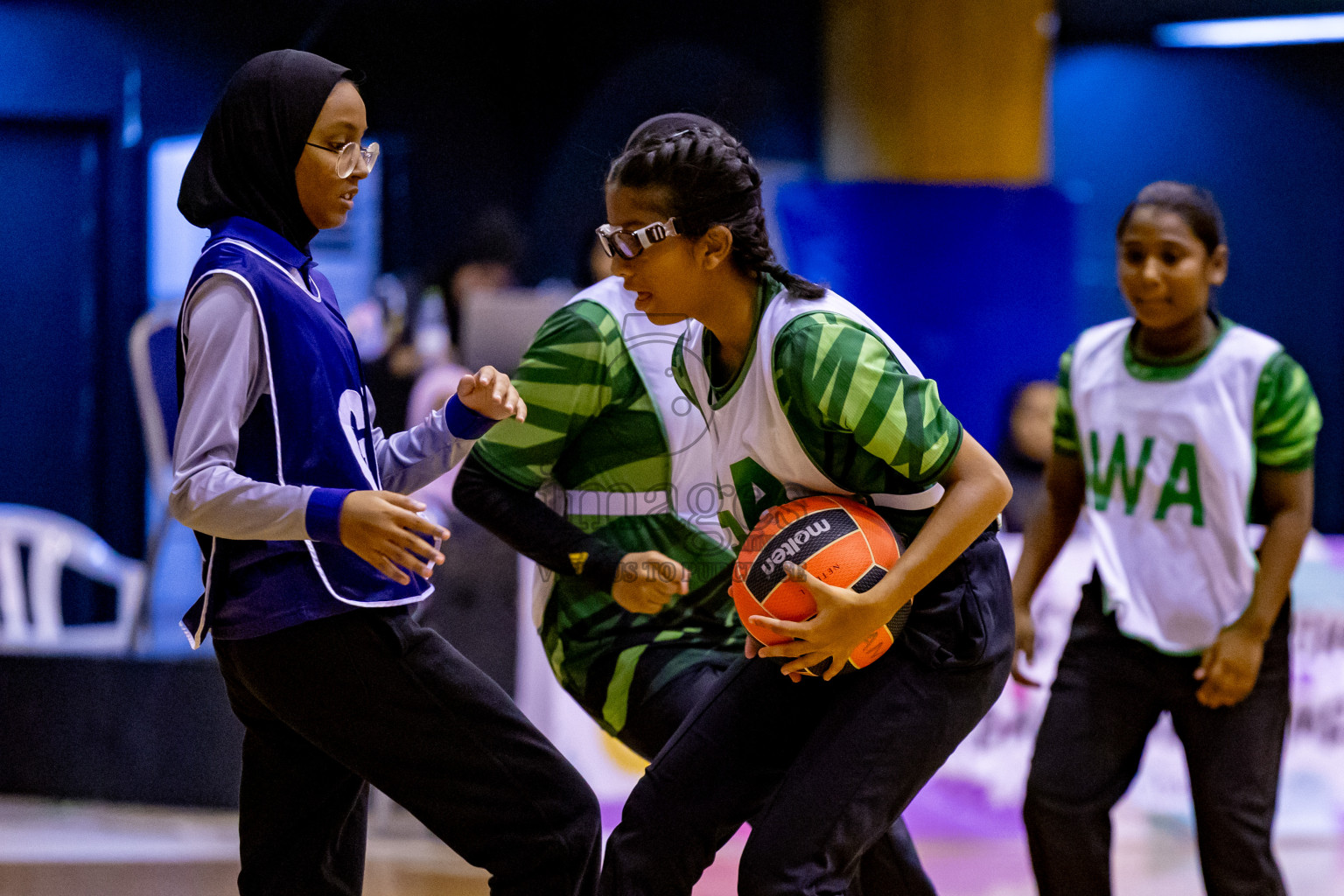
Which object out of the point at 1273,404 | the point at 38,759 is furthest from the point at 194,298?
the point at 38,759

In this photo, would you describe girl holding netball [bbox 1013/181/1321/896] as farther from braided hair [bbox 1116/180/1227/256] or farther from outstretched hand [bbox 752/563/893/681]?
outstretched hand [bbox 752/563/893/681]

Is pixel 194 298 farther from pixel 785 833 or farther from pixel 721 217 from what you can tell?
pixel 785 833

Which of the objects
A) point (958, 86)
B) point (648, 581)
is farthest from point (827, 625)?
point (958, 86)

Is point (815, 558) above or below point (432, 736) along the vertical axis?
above

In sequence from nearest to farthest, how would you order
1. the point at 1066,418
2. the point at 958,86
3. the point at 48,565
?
1. the point at 1066,418
2. the point at 48,565
3. the point at 958,86

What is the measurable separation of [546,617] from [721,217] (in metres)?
1.02

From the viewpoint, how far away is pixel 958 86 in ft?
23.7

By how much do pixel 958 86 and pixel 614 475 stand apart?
493cm

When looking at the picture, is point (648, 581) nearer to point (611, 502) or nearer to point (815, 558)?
point (611, 502)

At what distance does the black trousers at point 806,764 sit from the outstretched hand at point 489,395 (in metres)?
0.65

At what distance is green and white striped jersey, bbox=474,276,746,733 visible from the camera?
2.90 metres

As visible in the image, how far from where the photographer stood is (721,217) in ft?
8.04

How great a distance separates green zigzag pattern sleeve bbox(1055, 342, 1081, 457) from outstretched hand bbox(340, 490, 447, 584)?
186 cm

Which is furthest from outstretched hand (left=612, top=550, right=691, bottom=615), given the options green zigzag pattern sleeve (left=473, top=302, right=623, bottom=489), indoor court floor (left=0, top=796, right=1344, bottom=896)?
indoor court floor (left=0, top=796, right=1344, bottom=896)
